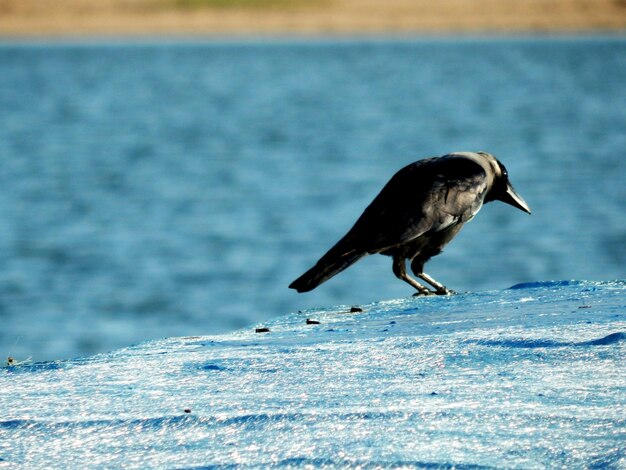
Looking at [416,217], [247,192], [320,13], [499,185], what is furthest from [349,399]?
[320,13]

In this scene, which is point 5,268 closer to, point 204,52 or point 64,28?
point 64,28

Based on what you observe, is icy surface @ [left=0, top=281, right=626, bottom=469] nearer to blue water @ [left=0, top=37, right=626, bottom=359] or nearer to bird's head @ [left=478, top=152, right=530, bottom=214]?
bird's head @ [left=478, top=152, right=530, bottom=214]

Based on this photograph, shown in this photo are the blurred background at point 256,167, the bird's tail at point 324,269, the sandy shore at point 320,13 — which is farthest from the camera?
the sandy shore at point 320,13

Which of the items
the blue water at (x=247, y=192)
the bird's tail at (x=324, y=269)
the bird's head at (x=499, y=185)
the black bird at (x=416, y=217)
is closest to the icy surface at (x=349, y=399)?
the bird's tail at (x=324, y=269)

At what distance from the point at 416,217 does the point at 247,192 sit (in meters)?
23.7

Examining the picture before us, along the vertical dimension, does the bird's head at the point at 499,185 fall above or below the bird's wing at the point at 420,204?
above

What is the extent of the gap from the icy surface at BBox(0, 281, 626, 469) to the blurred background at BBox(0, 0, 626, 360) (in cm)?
1037

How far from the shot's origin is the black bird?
22.2 feet

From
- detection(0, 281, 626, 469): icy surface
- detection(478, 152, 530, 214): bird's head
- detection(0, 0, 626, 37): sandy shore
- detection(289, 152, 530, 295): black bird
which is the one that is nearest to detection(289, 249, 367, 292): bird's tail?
detection(289, 152, 530, 295): black bird

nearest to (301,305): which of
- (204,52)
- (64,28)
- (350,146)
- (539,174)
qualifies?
(539,174)

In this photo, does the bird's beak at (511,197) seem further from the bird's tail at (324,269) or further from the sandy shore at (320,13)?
the sandy shore at (320,13)

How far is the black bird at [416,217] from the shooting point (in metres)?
6.76

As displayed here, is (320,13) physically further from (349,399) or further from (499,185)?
(349,399)

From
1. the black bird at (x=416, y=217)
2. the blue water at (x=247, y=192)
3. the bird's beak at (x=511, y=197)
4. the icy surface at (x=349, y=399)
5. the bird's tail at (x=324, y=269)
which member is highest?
the blue water at (x=247, y=192)
